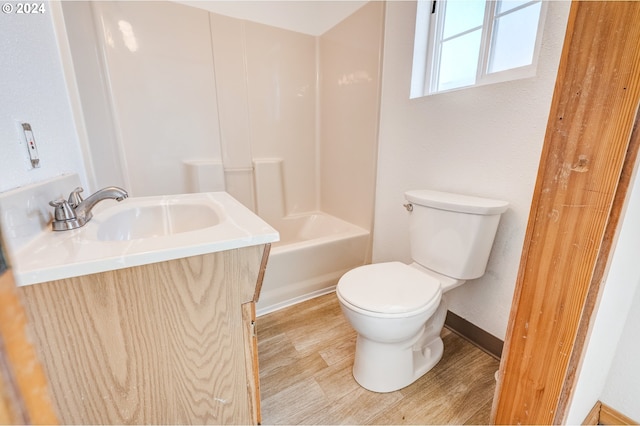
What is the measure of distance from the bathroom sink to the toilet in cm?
62

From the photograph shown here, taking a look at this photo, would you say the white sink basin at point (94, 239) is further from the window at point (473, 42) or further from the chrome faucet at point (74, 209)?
the window at point (473, 42)

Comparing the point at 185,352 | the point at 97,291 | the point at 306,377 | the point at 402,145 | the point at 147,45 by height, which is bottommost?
the point at 306,377

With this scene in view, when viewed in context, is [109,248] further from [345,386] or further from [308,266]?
[308,266]

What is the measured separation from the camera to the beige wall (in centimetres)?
169

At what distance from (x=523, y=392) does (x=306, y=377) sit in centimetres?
79

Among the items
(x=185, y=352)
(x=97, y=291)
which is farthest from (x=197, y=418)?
(x=97, y=291)

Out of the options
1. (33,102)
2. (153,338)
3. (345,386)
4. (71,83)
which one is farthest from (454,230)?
(71,83)

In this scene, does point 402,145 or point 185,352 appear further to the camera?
point 402,145

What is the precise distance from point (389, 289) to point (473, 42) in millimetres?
1237

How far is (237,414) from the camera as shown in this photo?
0.77 metres

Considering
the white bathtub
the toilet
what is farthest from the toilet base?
the white bathtub

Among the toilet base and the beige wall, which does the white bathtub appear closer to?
the beige wall

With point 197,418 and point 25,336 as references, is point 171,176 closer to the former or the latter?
point 197,418

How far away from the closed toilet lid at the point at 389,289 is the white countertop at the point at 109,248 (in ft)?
1.63
